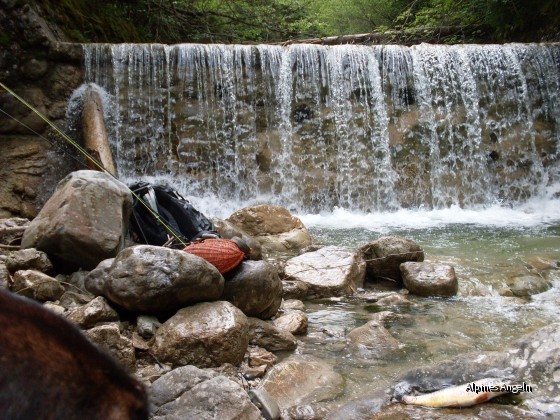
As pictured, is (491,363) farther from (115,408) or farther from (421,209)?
(421,209)

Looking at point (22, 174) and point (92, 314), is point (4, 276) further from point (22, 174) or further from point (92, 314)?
point (22, 174)

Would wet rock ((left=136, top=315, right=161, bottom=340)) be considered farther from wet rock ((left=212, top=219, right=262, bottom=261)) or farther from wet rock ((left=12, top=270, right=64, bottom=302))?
wet rock ((left=212, top=219, right=262, bottom=261))

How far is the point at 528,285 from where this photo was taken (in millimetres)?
5223

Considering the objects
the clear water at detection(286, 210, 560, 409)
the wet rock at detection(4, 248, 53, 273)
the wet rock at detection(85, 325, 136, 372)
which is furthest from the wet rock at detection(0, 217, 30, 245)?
the clear water at detection(286, 210, 560, 409)

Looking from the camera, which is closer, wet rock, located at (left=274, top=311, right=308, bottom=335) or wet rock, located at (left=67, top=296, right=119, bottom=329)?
wet rock, located at (left=67, top=296, right=119, bottom=329)

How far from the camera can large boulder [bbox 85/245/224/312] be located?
3.31 meters

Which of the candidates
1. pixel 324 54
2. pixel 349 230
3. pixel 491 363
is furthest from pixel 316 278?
pixel 324 54

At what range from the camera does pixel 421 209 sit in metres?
10.5

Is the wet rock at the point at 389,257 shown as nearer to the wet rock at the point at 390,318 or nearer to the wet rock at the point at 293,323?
the wet rock at the point at 390,318

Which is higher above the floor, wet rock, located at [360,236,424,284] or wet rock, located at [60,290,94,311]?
wet rock, located at [60,290,94,311]

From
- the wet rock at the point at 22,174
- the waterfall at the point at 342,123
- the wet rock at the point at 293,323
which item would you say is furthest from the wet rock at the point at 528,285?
the wet rock at the point at 22,174

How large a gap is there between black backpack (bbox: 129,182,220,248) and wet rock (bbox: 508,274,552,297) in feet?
10.3

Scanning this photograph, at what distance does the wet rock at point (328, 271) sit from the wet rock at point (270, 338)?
140 cm

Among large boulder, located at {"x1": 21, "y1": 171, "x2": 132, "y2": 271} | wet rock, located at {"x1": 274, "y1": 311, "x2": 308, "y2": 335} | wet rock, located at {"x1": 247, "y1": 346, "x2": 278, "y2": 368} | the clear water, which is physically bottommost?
the clear water
